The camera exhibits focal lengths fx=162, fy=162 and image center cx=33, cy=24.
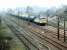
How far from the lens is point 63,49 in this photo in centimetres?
738

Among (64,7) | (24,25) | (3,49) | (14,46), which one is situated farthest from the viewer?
(24,25)

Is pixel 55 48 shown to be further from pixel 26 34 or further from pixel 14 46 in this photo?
pixel 26 34

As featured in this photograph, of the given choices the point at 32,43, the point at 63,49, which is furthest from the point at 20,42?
the point at 63,49

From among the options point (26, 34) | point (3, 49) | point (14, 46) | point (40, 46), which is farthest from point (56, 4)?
point (3, 49)

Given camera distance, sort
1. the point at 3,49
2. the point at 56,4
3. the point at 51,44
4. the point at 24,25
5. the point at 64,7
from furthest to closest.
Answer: the point at 24,25
the point at 64,7
the point at 56,4
the point at 51,44
the point at 3,49

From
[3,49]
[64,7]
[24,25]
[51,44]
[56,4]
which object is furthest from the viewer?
[24,25]

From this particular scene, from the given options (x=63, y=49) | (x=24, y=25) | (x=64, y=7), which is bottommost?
(x=63, y=49)

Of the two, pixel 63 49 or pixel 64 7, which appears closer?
pixel 63 49

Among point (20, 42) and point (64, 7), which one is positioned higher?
point (64, 7)

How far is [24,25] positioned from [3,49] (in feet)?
16.1

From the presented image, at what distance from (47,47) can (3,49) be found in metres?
2.08

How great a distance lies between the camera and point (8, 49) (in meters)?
6.79

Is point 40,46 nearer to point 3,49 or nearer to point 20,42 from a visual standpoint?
point 20,42

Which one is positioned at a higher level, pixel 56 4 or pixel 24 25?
pixel 56 4
